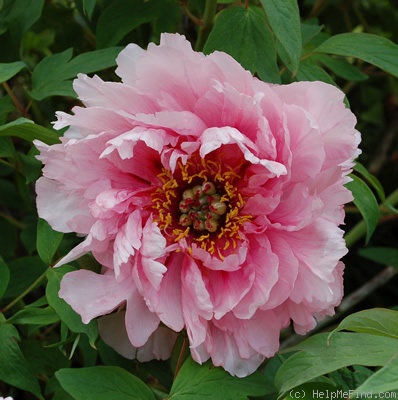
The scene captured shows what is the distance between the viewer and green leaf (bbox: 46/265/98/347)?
852mm

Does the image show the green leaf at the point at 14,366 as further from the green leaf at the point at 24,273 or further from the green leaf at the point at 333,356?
the green leaf at the point at 333,356

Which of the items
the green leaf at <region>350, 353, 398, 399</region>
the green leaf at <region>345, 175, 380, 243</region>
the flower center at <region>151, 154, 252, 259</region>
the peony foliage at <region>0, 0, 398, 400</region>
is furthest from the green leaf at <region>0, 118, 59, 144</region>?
the green leaf at <region>350, 353, 398, 399</region>

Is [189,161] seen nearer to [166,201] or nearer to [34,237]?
[166,201]

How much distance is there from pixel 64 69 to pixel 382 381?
0.57 m

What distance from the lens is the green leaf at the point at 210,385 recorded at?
0.80m

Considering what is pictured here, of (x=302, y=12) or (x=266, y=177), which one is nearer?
(x=266, y=177)

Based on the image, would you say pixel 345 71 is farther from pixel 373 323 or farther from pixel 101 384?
pixel 101 384

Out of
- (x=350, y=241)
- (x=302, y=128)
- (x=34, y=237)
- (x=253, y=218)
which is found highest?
→ (x=302, y=128)

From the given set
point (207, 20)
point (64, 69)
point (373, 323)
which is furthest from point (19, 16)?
point (373, 323)

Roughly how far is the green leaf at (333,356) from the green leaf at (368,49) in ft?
1.15

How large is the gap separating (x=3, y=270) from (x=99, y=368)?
0.62 feet

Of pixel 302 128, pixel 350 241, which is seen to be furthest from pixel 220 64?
pixel 350 241

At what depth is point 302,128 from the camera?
81 centimetres

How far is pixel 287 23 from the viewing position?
837 millimetres
